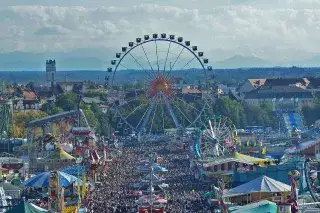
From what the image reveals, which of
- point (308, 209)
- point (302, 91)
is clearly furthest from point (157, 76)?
point (302, 91)

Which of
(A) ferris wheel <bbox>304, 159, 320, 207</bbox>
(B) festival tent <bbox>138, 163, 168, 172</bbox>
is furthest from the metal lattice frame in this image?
(A) ferris wheel <bbox>304, 159, 320, 207</bbox>

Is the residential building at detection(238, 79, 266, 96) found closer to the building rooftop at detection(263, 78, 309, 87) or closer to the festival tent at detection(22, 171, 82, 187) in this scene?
the building rooftop at detection(263, 78, 309, 87)

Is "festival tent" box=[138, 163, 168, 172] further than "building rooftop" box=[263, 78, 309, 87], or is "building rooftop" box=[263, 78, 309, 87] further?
"building rooftop" box=[263, 78, 309, 87]

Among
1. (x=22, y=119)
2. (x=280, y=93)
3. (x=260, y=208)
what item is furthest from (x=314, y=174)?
(x=280, y=93)

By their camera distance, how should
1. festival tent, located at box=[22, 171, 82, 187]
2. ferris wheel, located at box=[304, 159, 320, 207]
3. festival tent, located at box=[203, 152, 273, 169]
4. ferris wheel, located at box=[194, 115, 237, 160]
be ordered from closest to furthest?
ferris wheel, located at box=[304, 159, 320, 207] → festival tent, located at box=[22, 171, 82, 187] → festival tent, located at box=[203, 152, 273, 169] → ferris wheel, located at box=[194, 115, 237, 160]

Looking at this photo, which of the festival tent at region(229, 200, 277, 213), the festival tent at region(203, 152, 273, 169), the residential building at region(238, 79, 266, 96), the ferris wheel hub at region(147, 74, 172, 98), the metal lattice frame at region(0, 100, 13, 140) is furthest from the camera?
the residential building at region(238, 79, 266, 96)

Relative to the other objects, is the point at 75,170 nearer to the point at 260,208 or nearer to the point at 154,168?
the point at 154,168

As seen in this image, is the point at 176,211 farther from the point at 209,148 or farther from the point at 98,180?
the point at 209,148
